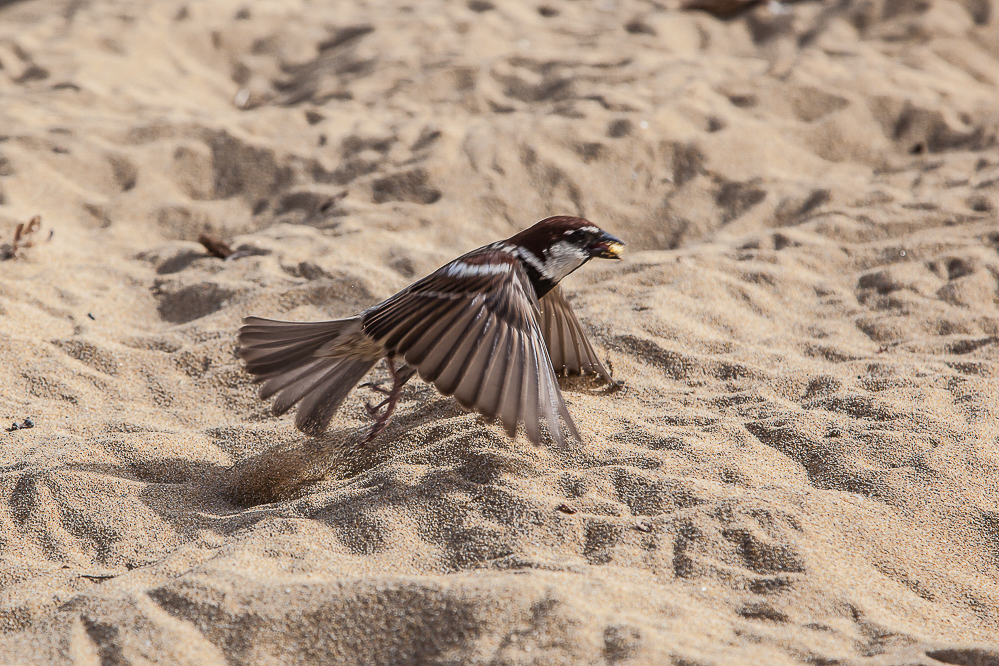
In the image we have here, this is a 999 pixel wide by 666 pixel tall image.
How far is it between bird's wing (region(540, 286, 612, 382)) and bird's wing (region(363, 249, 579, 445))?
44cm

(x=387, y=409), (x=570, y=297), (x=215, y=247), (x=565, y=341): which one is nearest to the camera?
(x=387, y=409)

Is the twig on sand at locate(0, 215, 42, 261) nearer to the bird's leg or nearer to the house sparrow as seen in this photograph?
Result: the house sparrow

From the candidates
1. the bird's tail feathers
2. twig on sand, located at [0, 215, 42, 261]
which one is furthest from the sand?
the bird's tail feathers

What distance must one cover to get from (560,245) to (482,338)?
0.77 m

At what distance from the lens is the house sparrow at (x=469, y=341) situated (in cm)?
280

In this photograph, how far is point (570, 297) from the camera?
4.69 metres

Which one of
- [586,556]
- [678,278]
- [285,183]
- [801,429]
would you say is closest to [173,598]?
[586,556]

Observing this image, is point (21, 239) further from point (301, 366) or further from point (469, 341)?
point (469, 341)

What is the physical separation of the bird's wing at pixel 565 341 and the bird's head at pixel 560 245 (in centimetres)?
22

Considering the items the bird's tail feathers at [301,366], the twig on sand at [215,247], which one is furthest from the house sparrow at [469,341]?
the twig on sand at [215,247]

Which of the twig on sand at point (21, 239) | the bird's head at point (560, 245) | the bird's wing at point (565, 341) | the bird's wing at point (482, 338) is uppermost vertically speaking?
the bird's head at point (560, 245)

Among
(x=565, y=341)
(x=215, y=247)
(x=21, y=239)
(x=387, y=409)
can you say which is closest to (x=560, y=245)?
(x=565, y=341)

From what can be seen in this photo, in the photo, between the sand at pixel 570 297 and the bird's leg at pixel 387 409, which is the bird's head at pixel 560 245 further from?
the bird's leg at pixel 387 409

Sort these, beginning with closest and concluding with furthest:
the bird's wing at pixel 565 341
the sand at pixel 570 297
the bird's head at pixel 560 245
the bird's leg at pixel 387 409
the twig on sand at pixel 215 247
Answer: the sand at pixel 570 297 < the bird's leg at pixel 387 409 < the bird's head at pixel 560 245 < the bird's wing at pixel 565 341 < the twig on sand at pixel 215 247
